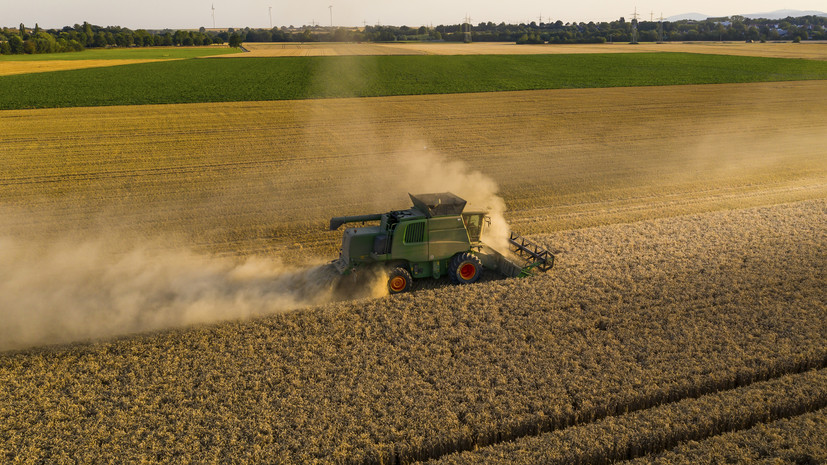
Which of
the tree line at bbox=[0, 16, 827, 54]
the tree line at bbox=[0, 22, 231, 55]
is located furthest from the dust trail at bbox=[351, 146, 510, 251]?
the tree line at bbox=[0, 22, 231, 55]

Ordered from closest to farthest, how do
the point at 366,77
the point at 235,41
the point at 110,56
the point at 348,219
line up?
the point at 348,219 → the point at 366,77 → the point at 110,56 → the point at 235,41

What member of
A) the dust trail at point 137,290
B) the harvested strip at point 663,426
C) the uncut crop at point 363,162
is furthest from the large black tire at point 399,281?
the harvested strip at point 663,426

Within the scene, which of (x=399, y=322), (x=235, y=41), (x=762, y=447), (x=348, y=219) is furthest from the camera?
(x=235, y=41)

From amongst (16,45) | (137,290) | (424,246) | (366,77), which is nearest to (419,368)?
(424,246)

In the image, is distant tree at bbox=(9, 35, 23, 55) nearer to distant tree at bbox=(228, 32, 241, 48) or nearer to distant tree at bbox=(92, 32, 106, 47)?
distant tree at bbox=(92, 32, 106, 47)

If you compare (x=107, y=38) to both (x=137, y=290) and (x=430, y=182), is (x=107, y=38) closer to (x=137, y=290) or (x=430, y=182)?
(x=430, y=182)

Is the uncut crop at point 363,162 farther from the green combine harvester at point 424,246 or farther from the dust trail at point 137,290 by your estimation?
the green combine harvester at point 424,246
